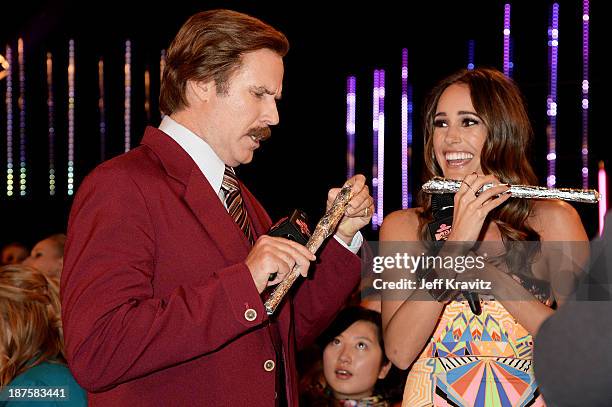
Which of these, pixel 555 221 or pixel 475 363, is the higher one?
pixel 555 221

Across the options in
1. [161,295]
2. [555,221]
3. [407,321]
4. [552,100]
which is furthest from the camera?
[552,100]

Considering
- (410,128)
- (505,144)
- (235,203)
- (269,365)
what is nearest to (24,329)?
(235,203)

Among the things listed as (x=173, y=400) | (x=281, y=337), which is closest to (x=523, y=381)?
(x=281, y=337)

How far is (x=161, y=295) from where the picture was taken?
1775 millimetres

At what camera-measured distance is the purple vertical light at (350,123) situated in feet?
20.8

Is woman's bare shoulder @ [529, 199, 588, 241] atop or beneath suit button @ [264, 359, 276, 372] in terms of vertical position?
atop

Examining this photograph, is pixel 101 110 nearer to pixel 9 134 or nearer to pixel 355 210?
pixel 9 134

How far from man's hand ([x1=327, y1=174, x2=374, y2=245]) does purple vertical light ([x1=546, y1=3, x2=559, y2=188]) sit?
350cm

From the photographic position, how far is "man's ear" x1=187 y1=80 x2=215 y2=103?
202 centimetres

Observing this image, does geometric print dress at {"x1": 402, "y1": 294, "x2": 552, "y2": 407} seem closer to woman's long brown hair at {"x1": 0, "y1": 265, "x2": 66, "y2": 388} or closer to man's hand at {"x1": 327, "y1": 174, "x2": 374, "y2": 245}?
man's hand at {"x1": 327, "y1": 174, "x2": 374, "y2": 245}

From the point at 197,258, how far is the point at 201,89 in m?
0.44

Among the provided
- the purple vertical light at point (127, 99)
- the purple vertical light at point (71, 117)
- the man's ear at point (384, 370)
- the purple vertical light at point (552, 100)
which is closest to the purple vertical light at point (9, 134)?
the purple vertical light at point (71, 117)

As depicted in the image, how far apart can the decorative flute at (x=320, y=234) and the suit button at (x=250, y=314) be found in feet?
0.41

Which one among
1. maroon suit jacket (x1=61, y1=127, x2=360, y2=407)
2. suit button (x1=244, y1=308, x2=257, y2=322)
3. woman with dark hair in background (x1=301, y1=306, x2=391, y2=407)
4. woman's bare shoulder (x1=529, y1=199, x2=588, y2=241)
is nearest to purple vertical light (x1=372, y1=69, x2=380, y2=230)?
woman with dark hair in background (x1=301, y1=306, x2=391, y2=407)
